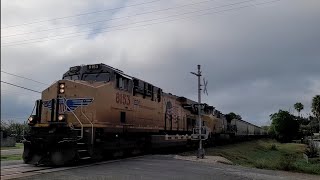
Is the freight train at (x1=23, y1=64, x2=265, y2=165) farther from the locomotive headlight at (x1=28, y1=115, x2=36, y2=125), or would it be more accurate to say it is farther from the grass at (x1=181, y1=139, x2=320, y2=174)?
the grass at (x1=181, y1=139, x2=320, y2=174)

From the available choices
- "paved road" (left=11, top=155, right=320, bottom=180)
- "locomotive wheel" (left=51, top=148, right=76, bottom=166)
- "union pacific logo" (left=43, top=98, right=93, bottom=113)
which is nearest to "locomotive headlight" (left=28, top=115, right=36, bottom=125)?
"union pacific logo" (left=43, top=98, right=93, bottom=113)

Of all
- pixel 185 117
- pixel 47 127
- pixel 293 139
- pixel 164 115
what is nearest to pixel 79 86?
pixel 47 127

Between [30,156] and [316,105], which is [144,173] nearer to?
[30,156]

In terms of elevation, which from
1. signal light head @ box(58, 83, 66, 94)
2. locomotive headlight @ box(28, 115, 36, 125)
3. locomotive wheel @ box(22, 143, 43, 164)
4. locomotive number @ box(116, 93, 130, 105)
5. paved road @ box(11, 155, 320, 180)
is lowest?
paved road @ box(11, 155, 320, 180)

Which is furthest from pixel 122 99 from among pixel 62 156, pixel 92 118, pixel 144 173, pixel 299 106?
pixel 299 106

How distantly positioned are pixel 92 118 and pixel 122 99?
268cm

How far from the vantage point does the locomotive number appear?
62.0 ft

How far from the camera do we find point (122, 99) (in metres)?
19.4

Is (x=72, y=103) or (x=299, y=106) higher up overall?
(x=299, y=106)

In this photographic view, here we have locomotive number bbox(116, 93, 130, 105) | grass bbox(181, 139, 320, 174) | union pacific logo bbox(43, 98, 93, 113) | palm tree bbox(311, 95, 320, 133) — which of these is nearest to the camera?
union pacific logo bbox(43, 98, 93, 113)

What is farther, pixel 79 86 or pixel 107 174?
pixel 79 86

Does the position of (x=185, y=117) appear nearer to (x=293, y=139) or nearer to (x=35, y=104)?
(x=35, y=104)

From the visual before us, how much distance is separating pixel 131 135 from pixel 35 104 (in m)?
5.29

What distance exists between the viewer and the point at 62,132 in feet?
53.2
